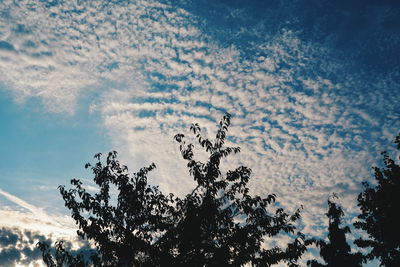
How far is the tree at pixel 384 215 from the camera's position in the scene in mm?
14883

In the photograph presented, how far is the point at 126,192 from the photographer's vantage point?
942 centimetres

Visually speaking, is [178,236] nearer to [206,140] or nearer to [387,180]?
[206,140]

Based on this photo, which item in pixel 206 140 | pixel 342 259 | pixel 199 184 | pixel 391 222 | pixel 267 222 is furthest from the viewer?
pixel 342 259

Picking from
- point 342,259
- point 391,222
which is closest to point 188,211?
point 391,222

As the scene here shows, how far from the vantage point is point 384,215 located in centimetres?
1562

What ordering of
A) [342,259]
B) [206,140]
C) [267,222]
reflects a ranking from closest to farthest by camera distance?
[267,222], [206,140], [342,259]

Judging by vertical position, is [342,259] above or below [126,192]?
above

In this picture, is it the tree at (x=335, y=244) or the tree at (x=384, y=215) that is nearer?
the tree at (x=384, y=215)

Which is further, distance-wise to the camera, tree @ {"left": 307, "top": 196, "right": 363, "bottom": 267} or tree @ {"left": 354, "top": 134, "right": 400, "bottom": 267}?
tree @ {"left": 307, "top": 196, "right": 363, "bottom": 267}

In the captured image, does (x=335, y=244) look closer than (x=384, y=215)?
No

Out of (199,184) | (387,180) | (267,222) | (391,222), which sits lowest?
(267,222)

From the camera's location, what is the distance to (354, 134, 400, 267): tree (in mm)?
14883

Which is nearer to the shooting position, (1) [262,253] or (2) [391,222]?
(1) [262,253]

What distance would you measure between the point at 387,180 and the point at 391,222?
2736 millimetres
